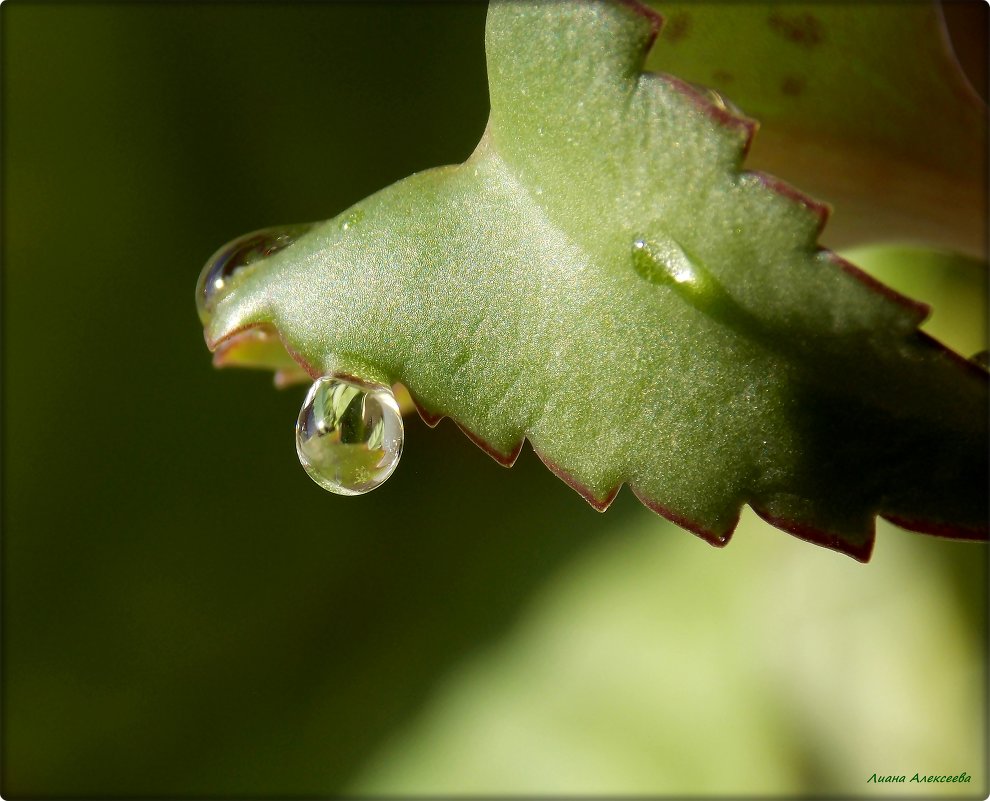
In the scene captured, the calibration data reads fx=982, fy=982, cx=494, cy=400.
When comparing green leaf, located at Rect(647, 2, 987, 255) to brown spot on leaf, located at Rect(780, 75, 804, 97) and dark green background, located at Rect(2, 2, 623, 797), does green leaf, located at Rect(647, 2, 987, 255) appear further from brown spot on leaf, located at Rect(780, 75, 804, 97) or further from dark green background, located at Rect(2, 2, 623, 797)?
dark green background, located at Rect(2, 2, 623, 797)

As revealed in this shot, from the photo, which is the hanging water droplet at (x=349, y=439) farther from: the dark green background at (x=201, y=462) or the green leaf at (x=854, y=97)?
the dark green background at (x=201, y=462)

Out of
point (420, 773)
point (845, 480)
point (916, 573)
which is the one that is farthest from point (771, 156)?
point (420, 773)

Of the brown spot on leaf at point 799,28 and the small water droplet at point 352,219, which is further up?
the brown spot on leaf at point 799,28

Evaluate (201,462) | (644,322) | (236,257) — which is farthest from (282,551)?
(644,322)

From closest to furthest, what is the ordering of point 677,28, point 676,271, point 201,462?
point 676,271, point 677,28, point 201,462

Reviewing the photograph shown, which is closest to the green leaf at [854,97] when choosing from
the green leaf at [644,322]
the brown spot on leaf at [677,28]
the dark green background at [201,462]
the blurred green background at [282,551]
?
the brown spot on leaf at [677,28]

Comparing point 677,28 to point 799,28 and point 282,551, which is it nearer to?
point 799,28

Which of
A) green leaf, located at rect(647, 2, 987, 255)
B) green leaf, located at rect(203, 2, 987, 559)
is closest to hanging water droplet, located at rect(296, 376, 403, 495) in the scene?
green leaf, located at rect(203, 2, 987, 559)
